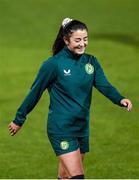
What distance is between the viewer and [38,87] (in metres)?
8.65

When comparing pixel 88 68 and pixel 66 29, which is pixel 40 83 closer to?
pixel 88 68

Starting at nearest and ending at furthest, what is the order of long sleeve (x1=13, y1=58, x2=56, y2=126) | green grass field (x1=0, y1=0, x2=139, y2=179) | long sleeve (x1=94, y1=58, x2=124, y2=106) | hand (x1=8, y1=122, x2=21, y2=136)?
long sleeve (x1=13, y1=58, x2=56, y2=126) → hand (x1=8, y1=122, x2=21, y2=136) → long sleeve (x1=94, y1=58, x2=124, y2=106) → green grass field (x1=0, y1=0, x2=139, y2=179)

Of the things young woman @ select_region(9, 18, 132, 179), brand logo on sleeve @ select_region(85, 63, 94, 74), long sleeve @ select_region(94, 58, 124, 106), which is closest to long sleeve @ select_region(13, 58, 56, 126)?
young woman @ select_region(9, 18, 132, 179)

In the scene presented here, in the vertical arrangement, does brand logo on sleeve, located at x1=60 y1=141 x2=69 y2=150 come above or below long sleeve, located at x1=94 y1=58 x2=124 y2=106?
below

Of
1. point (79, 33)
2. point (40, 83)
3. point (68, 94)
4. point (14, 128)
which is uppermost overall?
point (79, 33)

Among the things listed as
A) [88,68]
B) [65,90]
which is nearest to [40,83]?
[65,90]

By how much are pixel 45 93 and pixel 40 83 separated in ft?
27.6

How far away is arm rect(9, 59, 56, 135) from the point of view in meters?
8.59

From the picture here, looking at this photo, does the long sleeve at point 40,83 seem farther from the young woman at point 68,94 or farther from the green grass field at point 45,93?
the green grass field at point 45,93

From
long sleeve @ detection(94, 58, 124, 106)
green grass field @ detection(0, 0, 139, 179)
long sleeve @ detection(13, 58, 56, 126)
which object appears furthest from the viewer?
green grass field @ detection(0, 0, 139, 179)

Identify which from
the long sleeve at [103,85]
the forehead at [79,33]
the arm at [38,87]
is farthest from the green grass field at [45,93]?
the forehead at [79,33]

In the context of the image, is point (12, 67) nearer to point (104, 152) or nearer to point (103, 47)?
point (103, 47)

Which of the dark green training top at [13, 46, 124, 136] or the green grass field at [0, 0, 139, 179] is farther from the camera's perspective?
the green grass field at [0, 0, 139, 179]

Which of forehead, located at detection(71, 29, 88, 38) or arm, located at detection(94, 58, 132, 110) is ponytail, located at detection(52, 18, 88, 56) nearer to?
forehead, located at detection(71, 29, 88, 38)
